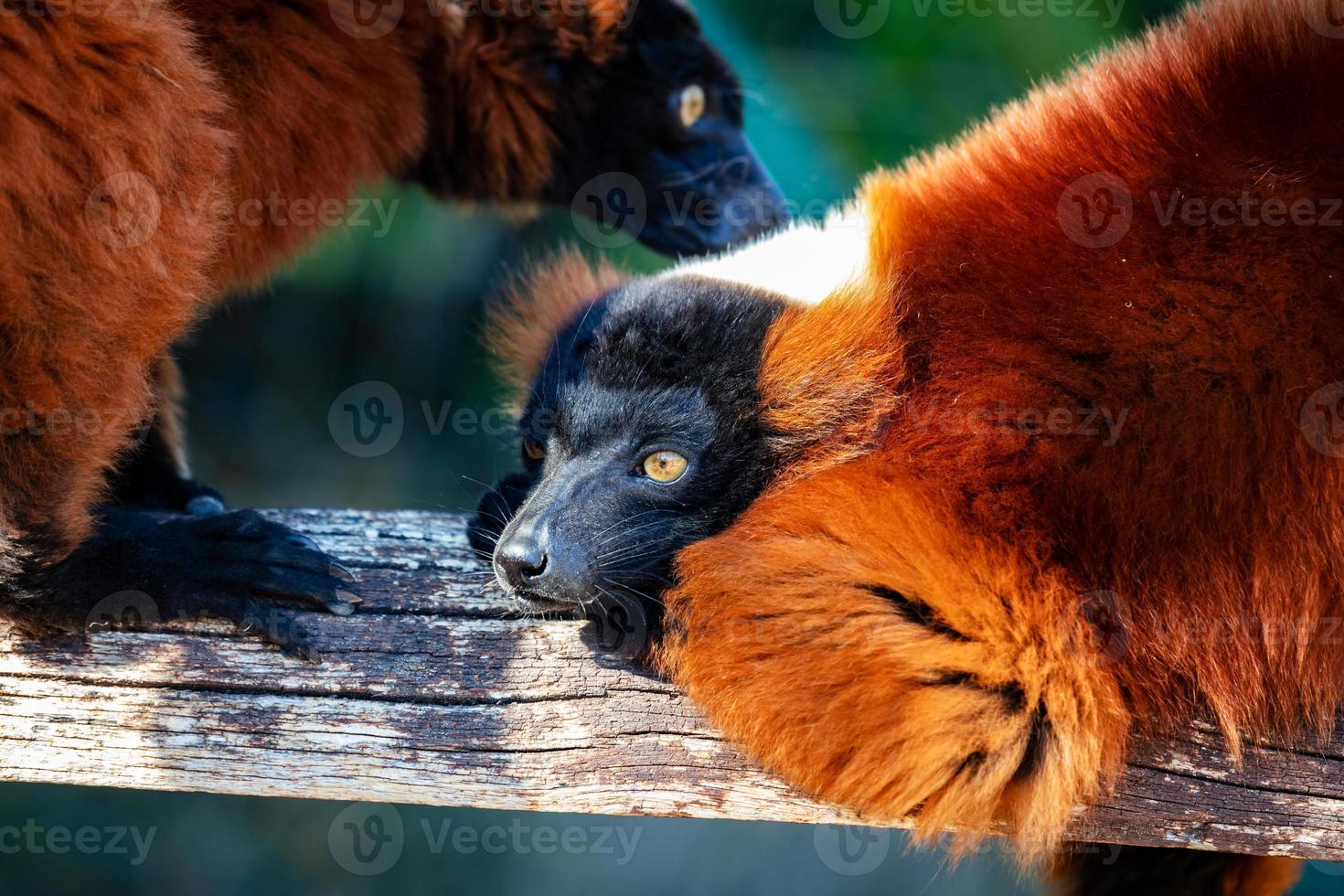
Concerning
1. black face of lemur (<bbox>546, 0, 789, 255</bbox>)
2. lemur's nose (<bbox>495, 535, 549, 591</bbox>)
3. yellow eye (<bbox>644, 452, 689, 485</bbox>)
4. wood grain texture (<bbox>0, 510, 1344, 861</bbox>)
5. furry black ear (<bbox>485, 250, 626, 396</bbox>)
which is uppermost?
black face of lemur (<bbox>546, 0, 789, 255</bbox>)

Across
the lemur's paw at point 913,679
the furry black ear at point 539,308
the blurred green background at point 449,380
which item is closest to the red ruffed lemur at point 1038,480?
the lemur's paw at point 913,679

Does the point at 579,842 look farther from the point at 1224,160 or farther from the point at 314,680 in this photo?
the point at 1224,160

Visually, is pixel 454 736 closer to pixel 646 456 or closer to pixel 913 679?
pixel 646 456

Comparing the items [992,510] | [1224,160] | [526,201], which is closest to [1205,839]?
[992,510]

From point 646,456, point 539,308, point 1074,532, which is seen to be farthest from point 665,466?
point 539,308

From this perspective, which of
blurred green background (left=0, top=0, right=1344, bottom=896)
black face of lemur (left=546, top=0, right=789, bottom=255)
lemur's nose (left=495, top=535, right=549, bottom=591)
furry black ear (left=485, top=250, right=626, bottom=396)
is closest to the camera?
lemur's nose (left=495, top=535, right=549, bottom=591)

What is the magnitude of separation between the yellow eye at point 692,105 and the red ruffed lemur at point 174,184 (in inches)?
9.9

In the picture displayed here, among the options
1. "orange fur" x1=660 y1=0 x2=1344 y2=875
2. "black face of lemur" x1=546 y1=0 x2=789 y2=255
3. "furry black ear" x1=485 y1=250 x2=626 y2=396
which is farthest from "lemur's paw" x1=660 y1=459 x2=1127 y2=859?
"black face of lemur" x1=546 y1=0 x2=789 y2=255

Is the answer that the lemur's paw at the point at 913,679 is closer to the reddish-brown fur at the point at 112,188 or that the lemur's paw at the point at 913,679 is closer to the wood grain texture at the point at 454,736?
the wood grain texture at the point at 454,736

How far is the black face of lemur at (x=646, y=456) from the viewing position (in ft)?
Answer: 7.27

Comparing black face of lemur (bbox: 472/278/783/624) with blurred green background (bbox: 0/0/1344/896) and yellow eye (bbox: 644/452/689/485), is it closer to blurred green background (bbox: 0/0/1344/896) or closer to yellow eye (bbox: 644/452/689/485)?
yellow eye (bbox: 644/452/689/485)

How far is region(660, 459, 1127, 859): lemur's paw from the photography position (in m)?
1.87

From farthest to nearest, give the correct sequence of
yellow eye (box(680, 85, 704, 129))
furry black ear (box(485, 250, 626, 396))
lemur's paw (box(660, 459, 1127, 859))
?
yellow eye (box(680, 85, 704, 129)), furry black ear (box(485, 250, 626, 396)), lemur's paw (box(660, 459, 1127, 859))

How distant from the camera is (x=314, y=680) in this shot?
88.2 inches
